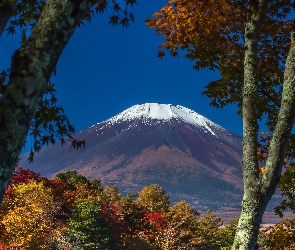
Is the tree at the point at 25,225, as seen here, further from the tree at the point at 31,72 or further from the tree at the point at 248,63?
the tree at the point at 31,72

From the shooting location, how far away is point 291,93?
5.36 meters

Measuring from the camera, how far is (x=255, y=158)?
17.4 feet

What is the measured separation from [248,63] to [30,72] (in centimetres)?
369

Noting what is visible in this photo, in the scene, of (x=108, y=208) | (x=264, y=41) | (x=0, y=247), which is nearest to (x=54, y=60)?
(x=264, y=41)

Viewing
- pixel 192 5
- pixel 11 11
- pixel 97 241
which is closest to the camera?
pixel 11 11

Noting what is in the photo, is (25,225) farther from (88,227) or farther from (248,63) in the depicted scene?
(248,63)

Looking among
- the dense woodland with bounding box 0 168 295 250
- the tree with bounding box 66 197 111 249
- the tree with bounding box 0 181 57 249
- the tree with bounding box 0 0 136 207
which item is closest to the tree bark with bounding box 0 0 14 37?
the tree with bounding box 0 0 136 207

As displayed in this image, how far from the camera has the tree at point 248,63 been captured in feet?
16.7

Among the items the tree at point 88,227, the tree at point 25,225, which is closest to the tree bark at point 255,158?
the tree at point 25,225

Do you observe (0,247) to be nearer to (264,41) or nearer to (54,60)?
(264,41)

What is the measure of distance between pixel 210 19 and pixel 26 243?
84.8 feet

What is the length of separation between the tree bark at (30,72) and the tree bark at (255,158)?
10.2 feet

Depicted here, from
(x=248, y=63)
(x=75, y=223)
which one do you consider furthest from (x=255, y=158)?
(x=75, y=223)

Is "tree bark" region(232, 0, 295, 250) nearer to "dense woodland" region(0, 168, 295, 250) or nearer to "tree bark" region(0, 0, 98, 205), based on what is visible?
"tree bark" region(0, 0, 98, 205)
